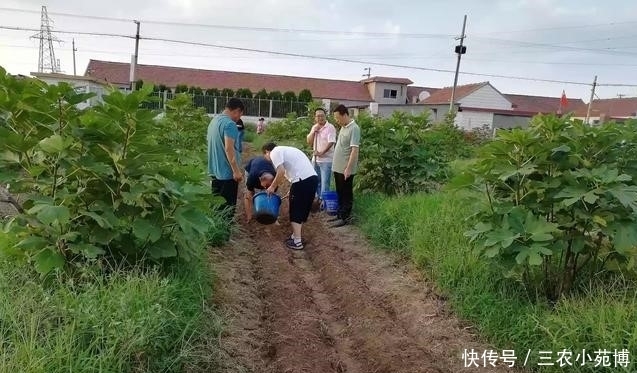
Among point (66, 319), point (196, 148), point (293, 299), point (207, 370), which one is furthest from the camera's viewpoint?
point (196, 148)

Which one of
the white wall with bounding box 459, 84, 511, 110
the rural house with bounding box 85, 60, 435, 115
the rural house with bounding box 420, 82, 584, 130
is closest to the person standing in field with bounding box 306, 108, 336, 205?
the rural house with bounding box 420, 82, 584, 130

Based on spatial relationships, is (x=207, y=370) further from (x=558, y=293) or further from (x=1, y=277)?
(x=558, y=293)

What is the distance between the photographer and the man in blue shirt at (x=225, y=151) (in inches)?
200

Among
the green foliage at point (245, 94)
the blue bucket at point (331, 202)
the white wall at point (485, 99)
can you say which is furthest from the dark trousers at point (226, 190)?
the white wall at point (485, 99)

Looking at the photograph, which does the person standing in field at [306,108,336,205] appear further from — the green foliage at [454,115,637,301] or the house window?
the house window

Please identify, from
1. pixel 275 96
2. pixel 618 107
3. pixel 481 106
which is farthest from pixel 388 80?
pixel 618 107

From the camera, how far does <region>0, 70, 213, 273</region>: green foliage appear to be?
2570 mm

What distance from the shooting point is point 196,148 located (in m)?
7.97

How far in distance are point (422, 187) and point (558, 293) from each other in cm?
347

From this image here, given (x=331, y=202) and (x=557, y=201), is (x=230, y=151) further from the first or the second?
(x=557, y=201)

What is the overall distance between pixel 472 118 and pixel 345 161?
99.7 ft

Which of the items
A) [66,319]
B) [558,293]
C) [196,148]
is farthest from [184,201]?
[196,148]

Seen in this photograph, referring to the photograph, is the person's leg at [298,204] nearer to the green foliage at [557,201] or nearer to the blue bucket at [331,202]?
the blue bucket at [331,202]

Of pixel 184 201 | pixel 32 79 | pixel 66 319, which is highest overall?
pixel 32 79
